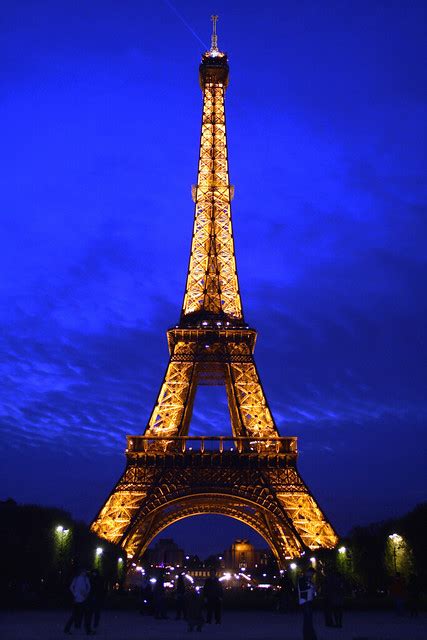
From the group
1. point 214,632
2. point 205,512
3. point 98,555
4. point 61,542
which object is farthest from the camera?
point 205,512

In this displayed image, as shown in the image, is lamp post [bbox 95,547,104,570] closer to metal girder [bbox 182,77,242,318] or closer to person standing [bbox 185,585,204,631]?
metal girder [bbox 182,77,242,318]

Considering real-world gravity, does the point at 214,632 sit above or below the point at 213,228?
below

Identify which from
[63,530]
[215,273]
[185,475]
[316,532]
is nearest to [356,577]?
[316,532]

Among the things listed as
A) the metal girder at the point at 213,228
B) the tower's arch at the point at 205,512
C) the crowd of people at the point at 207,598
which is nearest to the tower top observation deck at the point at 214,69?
the metal girder at the point at 213,228

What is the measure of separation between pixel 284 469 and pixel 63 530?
1584cm

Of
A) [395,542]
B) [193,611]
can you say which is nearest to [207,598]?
[193,611]

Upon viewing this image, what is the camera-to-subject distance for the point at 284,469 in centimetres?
4812

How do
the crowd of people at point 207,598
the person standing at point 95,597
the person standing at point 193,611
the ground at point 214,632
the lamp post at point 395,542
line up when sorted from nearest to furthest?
the crowd of people at point 207,598 < the ground at point 214,632 < the person standing at point 95,597 < the person standing at point 193,611 < the lamp post at point 395,542

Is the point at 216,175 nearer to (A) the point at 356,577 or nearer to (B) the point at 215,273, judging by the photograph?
(B) the point at 215,273

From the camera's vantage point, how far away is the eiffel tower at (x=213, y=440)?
152 ft

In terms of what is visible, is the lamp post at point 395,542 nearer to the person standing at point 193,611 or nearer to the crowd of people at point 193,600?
the crowd of people at point 193,600

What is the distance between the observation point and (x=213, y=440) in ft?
166

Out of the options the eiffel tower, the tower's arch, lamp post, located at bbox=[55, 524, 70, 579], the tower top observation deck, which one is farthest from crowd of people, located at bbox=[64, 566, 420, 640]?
the tower top observation deck

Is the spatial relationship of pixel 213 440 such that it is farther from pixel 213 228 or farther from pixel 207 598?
pixel 207 598
